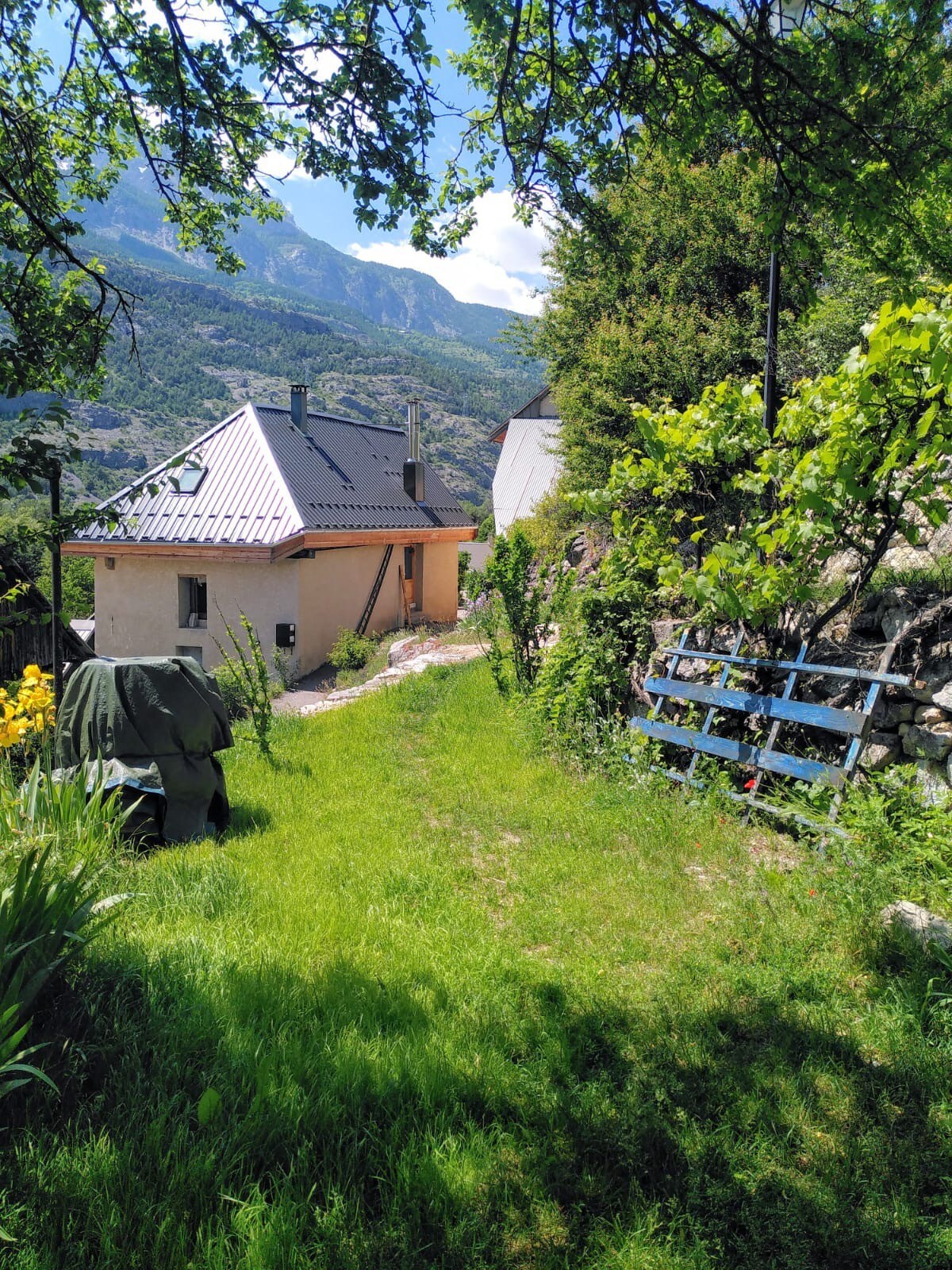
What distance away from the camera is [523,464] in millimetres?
33688

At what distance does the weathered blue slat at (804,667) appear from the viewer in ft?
15.0

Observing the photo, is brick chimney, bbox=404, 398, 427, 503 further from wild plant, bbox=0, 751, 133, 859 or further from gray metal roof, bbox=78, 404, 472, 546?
wild plant, bbox=0, 751, 133, 859

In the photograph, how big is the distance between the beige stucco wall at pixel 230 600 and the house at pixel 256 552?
0.03m

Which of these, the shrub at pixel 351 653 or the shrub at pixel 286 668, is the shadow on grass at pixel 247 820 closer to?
the shrub at pixel 286 668

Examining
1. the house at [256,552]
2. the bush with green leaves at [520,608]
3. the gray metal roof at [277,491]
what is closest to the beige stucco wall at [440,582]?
the gray metal roof at [277,491]

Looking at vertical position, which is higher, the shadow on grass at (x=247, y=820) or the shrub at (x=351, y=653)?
the shadow on grass at (x=247, y=820)

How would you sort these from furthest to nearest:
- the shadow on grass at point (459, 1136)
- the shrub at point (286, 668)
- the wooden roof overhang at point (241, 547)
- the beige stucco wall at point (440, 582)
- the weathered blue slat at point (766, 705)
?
the beige stucco wall at point (440, 582) < the wooden roof overhang at point (241, 547) < the shrub at point (286, 668) < the weathered blue slat at point (766, 705) < the shadow on grass at point (459, 1136)

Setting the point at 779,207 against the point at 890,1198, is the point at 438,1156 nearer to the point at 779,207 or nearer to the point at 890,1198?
the point at 890,1198

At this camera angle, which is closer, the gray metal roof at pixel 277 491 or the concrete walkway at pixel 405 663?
the concrete walkway at pixel 405 663

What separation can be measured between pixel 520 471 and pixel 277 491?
15946mm

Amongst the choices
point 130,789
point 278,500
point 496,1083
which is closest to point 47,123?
point 130,789

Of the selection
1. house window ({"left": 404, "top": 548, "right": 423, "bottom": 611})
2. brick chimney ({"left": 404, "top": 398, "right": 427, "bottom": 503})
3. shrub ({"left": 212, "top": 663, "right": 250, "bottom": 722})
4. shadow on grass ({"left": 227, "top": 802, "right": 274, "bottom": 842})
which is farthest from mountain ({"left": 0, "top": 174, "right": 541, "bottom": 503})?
shadow on grass ({"left": 227, "top": 802, "right": 274, "bottom": 842})

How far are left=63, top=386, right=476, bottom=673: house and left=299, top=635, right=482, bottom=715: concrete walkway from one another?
3.19 meters

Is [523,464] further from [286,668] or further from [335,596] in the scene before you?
[286,668]
